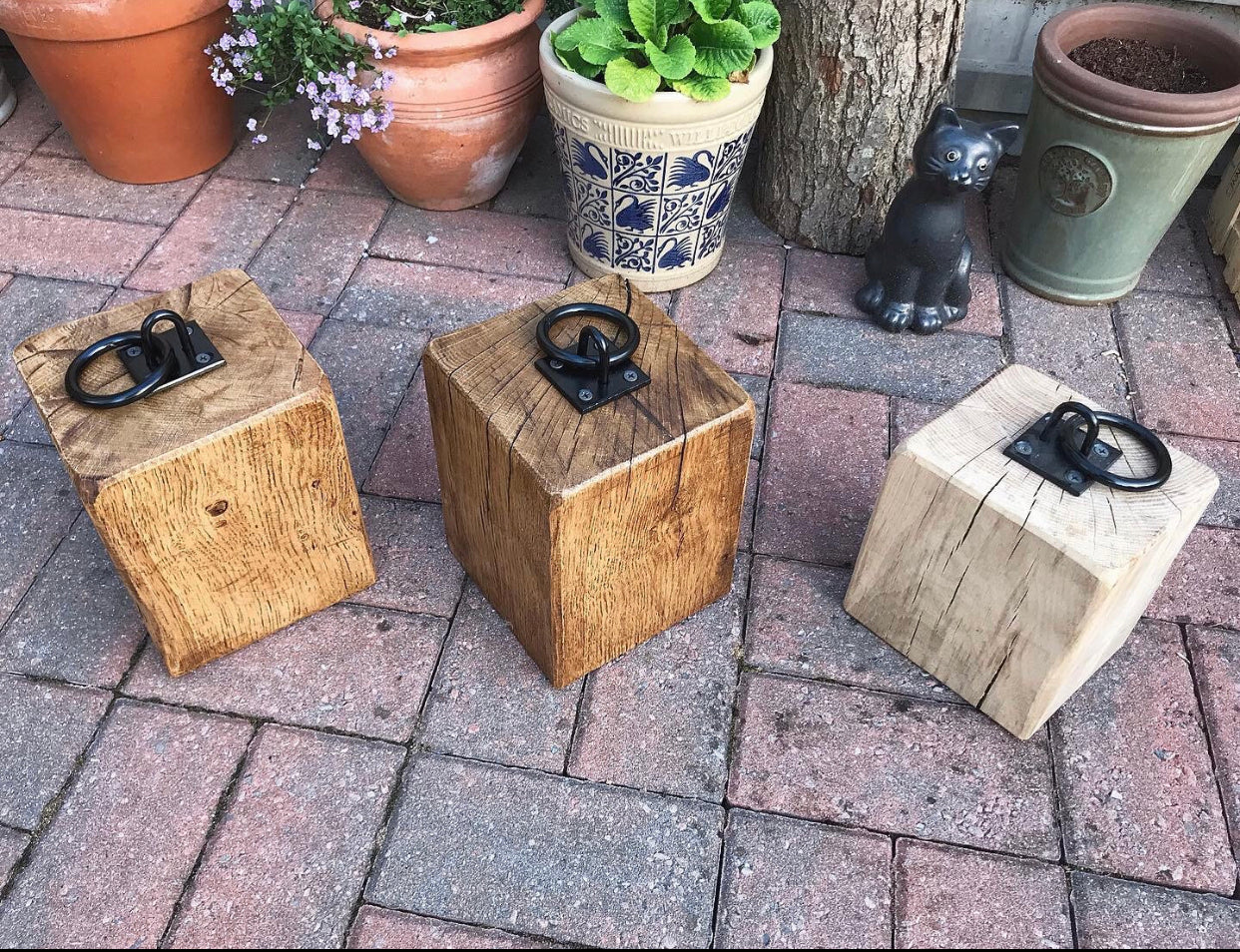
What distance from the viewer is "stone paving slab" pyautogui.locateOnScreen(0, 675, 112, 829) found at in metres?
1.77

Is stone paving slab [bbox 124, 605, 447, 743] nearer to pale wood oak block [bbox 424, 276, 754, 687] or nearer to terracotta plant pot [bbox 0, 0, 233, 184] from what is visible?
pale wood oak block [bbox 424, 276, 754, 687]

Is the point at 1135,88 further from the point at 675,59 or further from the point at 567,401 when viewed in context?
the point at 567,401

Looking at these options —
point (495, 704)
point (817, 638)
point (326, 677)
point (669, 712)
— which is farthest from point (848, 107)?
point (326, 677)

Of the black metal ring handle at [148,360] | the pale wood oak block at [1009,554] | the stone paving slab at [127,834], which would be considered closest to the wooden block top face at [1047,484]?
the pale wood oak block at [1009,554]

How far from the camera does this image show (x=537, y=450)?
1588 millimetres

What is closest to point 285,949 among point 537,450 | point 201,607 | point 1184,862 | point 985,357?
point 201,607

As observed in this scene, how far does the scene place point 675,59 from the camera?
2371 millimetres

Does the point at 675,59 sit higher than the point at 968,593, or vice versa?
the point at 675,59

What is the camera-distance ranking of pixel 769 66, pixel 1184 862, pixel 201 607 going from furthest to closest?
1. pixel 769 66
2. pixel 201 607
3. pixel 1184 862

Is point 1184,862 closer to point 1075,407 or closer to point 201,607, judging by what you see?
point 1075,407

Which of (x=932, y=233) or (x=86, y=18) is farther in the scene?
(x=86, y=18)

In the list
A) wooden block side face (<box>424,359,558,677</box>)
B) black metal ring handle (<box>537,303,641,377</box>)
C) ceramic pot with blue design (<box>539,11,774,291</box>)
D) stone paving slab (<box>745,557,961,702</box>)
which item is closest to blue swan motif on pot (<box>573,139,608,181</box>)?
ceramic pot with blue design (<box>539,11,774,291</box>)

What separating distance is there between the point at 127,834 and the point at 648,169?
1895 mm

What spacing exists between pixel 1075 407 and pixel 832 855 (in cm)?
89
